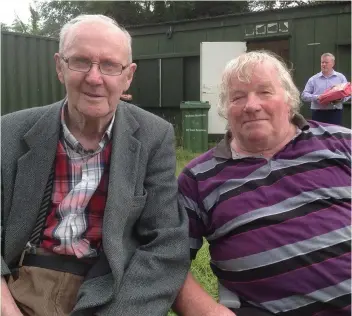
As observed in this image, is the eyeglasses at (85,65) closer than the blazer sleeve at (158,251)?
No

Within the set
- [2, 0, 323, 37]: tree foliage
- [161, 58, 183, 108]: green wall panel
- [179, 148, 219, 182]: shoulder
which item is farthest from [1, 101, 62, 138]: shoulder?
[2, 0, 323, 37]: tree foliage

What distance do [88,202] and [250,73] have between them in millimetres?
789

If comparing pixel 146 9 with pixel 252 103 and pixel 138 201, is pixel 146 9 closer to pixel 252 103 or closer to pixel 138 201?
pixel 252 103

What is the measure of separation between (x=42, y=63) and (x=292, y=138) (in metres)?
6.55

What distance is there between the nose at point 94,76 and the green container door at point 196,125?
6765mm

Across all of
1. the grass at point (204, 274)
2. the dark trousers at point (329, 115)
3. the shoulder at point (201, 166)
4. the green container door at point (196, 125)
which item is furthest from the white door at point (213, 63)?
the shoulder at point (201, 166)

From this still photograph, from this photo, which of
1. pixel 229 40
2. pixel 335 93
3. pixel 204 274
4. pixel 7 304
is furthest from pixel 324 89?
pixel 7 304

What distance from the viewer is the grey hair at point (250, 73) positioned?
1864mm

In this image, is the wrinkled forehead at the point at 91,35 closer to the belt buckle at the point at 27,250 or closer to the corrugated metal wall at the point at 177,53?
the belt buckle at the point at 27,250

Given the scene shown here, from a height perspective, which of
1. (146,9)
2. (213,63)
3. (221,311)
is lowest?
(221,311)

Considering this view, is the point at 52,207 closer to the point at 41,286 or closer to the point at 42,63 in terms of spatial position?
the point at 41,286

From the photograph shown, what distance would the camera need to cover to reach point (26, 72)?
297 inches

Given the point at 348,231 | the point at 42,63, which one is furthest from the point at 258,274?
the point at 42,63

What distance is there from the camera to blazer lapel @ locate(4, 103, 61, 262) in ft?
5.65
